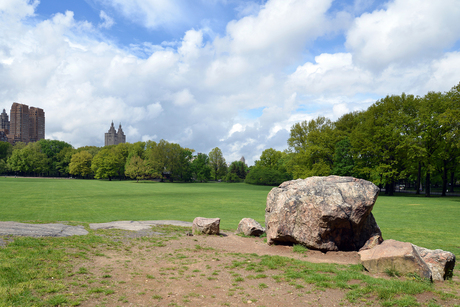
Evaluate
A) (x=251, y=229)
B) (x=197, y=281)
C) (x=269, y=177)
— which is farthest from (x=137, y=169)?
(x=197, y=281)

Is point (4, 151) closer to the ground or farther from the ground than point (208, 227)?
farther from the ground

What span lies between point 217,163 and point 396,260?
133 meters

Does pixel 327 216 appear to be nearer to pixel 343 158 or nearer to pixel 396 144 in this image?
pixel 396 144

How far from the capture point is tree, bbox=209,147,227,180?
138875mm

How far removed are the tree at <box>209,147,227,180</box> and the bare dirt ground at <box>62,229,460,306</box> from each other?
12721 cm

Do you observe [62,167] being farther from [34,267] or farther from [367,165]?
[34,267]

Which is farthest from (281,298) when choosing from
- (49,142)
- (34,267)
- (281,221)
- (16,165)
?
(49,142)

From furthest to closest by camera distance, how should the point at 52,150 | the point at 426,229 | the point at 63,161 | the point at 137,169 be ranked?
the point at 52,150 → the point at 63,161 → the point at 137,169 → the point at 426,229

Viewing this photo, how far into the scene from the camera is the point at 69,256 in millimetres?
9117

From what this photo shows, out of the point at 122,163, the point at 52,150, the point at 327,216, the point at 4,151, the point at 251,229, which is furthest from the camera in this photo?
the point at 52,150

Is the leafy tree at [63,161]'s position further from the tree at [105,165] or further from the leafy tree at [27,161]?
the tree at [105,165]

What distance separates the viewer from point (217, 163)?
140125 mm

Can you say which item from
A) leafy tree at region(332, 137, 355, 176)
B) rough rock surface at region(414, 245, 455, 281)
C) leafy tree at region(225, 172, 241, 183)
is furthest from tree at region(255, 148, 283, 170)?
rough rock surface at region(414, 245, 455, 281)

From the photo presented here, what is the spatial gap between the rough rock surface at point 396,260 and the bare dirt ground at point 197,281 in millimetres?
620
